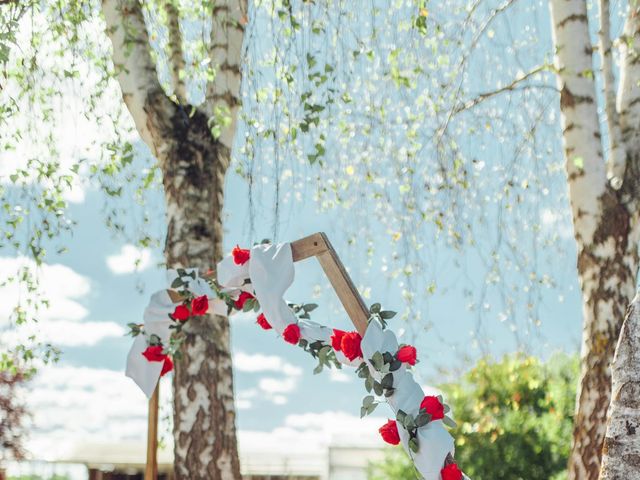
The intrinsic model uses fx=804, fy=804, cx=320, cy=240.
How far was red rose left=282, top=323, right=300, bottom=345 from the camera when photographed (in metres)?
3.99

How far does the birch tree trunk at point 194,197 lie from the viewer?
14.6ft

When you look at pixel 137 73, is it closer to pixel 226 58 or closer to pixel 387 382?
pixel 226 58

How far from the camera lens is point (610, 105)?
225 inches

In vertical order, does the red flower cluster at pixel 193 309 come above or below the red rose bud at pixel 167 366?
above

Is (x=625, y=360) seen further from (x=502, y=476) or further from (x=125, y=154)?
(x=502, y=476)

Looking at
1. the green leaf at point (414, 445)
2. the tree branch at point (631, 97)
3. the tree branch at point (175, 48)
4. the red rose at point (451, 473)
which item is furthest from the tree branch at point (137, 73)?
the tree branch at point (631, 97)

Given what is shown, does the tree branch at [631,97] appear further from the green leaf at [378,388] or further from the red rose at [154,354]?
the red rose at [154,354]

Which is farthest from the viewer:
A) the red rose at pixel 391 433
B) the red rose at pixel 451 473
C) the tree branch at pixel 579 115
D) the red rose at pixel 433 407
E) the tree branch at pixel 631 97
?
the tree branch at pixel 631 97

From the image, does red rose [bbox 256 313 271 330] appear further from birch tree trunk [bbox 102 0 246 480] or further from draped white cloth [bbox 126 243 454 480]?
birch tree trunk [bbox 102 0 246 480]

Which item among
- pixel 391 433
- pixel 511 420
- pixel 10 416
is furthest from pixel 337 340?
pixel 10 416

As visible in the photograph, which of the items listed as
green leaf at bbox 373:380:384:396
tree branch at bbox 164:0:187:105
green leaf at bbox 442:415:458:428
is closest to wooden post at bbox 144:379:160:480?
green leaf at bbox 373:380:384:396

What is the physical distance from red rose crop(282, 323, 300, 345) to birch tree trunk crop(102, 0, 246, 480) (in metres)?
0.74

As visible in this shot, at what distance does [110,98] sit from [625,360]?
5.90 metres

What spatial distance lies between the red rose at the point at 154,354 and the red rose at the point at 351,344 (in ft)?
4.98
